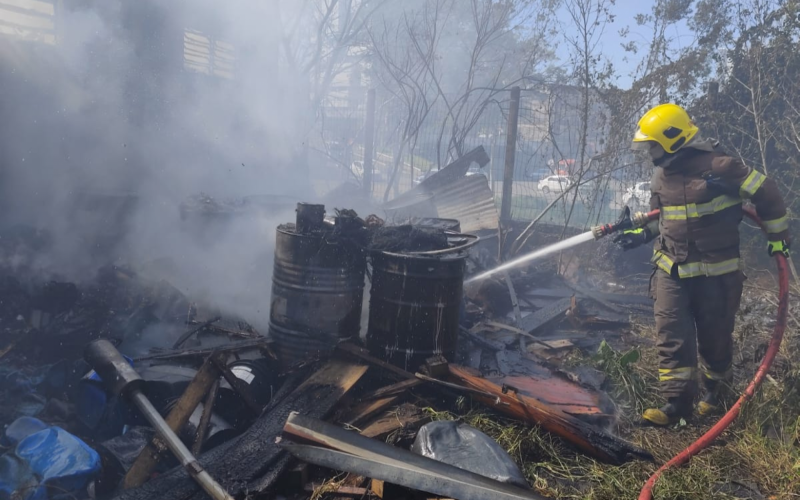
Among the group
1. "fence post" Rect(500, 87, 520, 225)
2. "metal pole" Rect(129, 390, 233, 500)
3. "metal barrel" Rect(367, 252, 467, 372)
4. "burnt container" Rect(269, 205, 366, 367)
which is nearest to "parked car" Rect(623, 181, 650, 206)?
"fence post" Rect(500, 87, 520, 225)

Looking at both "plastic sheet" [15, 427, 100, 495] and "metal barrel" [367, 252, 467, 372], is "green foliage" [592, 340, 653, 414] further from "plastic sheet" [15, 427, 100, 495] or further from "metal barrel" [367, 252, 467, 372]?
"plastic sheet" [15, 427, 100, 495]

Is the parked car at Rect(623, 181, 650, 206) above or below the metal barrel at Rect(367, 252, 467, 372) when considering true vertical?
above

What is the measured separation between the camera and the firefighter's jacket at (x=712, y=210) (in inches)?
155

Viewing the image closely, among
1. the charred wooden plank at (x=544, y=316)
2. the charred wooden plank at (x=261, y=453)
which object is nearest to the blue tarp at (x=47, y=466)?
the charred wooden plank at (x=261, y=453)

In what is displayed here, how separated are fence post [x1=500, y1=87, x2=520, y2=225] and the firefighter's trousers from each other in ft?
18.8

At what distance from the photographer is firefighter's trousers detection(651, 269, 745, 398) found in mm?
4004

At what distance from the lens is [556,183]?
31.5ft

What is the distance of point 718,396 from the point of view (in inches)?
164

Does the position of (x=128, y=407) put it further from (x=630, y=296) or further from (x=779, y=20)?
(x=779, y=20)

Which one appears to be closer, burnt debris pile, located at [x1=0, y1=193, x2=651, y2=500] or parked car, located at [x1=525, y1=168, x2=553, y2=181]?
burnt debris pile, located at [x1=0, y1=193, x2=651, y2=500]

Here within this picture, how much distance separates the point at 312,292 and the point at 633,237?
2.68 m

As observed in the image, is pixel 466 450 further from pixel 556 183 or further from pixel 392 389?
pixel 556 183

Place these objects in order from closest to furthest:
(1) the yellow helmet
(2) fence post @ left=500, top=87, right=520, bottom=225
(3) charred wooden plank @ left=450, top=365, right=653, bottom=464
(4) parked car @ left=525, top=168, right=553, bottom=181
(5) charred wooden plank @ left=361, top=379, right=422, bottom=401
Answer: (3) charred wooden plank @ left=450, top=365, right=653, bottom=464
(5) charred wooden plank @ left=361, top=379, right=422, bottom=401
(1) the yellow helmet
(2) fence post @ left=500, top=87, right=520, bottom=225
(4) parked car @ left=525, top=168, right=553, bottom=181

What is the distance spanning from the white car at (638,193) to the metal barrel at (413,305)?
619 cm
